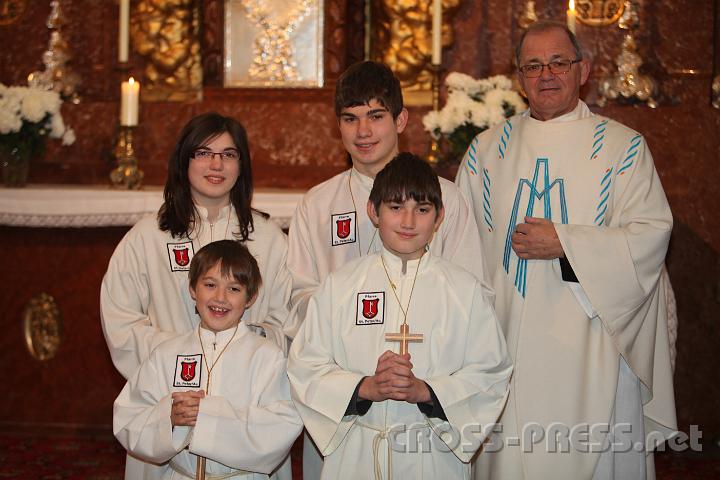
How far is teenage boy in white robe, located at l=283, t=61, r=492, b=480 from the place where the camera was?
3977 mm

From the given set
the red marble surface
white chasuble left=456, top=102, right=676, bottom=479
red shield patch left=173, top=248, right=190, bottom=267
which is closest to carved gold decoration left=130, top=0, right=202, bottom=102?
the red marble surface

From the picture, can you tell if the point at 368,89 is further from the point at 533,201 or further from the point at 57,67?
the point at 57,67

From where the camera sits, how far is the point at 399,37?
669cm

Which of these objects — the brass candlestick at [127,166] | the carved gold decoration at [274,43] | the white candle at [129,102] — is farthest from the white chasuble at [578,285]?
the carved gold decoration at [274,43]

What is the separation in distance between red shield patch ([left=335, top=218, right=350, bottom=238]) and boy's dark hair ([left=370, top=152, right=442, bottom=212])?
1.65 feet

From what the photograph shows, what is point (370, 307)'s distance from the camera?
11.7ft

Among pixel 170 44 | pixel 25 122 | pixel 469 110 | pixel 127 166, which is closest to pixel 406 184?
pixel 469 110

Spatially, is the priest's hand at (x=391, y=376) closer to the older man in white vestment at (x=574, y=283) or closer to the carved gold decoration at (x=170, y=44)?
the older man in white vestment at (x=574, y=283)

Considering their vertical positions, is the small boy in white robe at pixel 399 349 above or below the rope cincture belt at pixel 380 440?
above

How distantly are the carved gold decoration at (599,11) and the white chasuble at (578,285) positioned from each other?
94.1 inches

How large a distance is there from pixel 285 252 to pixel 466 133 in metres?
2.02

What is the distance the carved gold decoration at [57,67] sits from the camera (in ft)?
23.0

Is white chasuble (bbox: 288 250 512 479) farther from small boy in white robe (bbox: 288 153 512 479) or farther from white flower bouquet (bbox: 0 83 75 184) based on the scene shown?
white flower bouquet (bbox: 0 83 75 184)

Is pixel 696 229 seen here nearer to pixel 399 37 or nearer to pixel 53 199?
pixel 399 37
